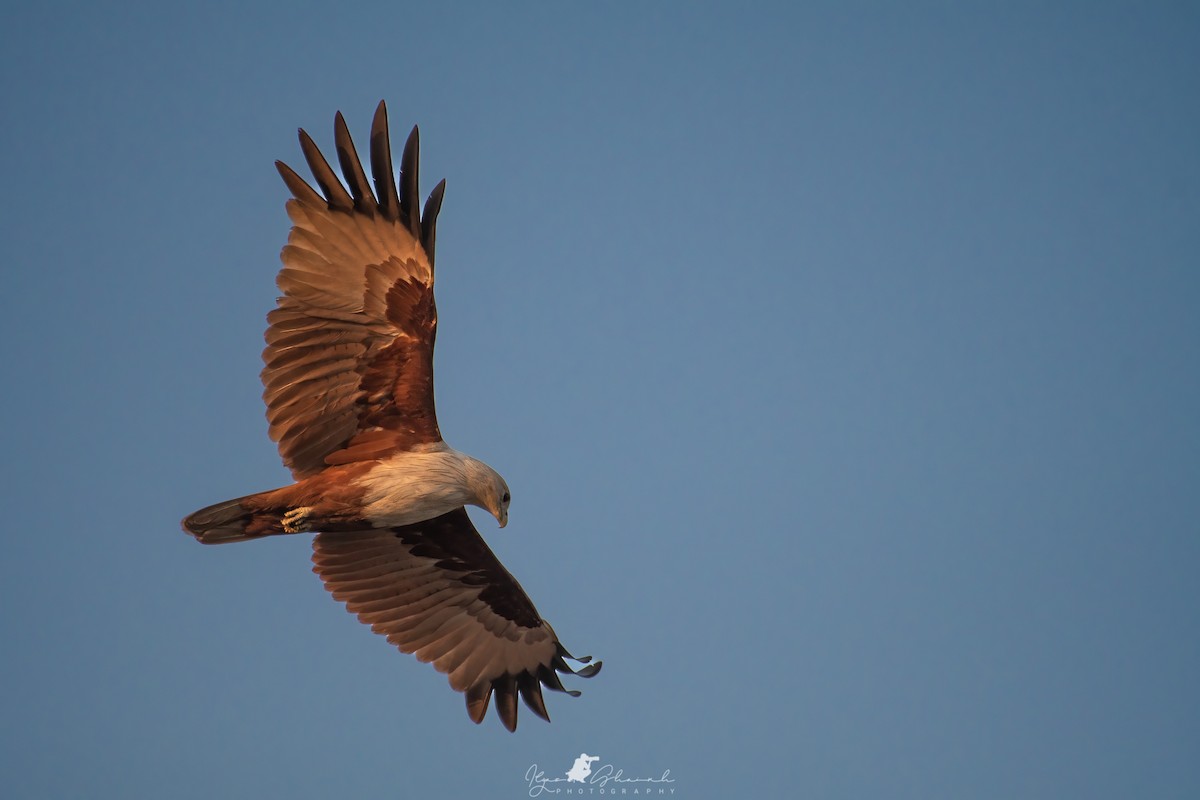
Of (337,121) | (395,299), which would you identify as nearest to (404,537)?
(395,299)

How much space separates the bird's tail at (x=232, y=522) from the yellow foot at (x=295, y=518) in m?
0.04

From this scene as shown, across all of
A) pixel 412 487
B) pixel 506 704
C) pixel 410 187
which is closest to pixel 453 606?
pixel 506 704

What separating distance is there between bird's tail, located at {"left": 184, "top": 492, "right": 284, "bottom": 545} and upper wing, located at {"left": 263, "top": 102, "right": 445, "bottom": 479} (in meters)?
0.50

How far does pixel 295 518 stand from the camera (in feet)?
31.3

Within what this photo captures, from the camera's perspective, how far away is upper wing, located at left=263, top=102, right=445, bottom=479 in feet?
31.4

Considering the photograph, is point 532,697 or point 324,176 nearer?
point 324,176

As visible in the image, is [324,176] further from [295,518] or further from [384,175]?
[295,518]

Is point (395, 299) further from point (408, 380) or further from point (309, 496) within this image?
point (309, 496)

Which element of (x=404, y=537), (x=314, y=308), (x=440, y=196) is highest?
(x=440, y=196)

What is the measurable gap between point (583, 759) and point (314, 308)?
6.18 m

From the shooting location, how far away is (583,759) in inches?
533

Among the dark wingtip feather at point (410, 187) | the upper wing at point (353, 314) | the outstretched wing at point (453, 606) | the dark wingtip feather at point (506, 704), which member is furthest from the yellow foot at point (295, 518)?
the dark wingtip feather at point (506, 704)

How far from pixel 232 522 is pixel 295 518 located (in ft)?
1.46

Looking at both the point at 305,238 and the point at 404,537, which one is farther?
the point at 404,537
